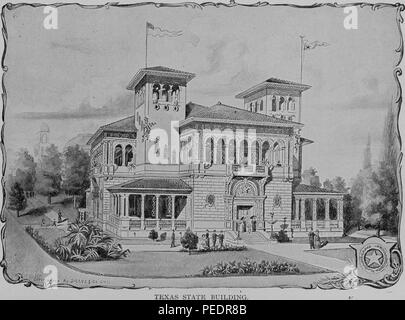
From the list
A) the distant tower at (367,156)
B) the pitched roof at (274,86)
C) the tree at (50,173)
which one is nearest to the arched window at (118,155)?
the tree at (50,173)

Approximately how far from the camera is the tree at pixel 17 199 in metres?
6.45

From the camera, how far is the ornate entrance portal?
6707mm

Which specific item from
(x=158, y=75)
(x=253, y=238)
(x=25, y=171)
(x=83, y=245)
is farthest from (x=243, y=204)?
(x=25, y=171)

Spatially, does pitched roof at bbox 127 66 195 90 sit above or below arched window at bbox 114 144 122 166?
above

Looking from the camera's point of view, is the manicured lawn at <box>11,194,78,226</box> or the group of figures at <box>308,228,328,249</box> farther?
the group of figures at <box>308,228,328,249</box>

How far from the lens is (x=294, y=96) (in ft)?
22.0

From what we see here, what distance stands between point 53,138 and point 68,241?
1.18m

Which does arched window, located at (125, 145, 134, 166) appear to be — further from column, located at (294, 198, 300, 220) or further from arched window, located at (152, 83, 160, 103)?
column, located at (294, 198, 300, 220)

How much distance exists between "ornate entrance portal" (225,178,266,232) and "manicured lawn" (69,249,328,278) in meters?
0.38

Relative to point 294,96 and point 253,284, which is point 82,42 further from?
point 253,284

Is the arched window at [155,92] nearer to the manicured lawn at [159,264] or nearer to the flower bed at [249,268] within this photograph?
the manicured lawn at [159,264]

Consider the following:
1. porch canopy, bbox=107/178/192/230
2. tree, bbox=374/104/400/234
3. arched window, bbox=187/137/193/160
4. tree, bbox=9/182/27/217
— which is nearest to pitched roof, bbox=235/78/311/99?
arched window, bbox=187/137/193/160

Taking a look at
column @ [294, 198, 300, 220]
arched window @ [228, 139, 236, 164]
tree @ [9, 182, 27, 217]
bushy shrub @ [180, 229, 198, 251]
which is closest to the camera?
tree @ [9, 182, 27, 217]
